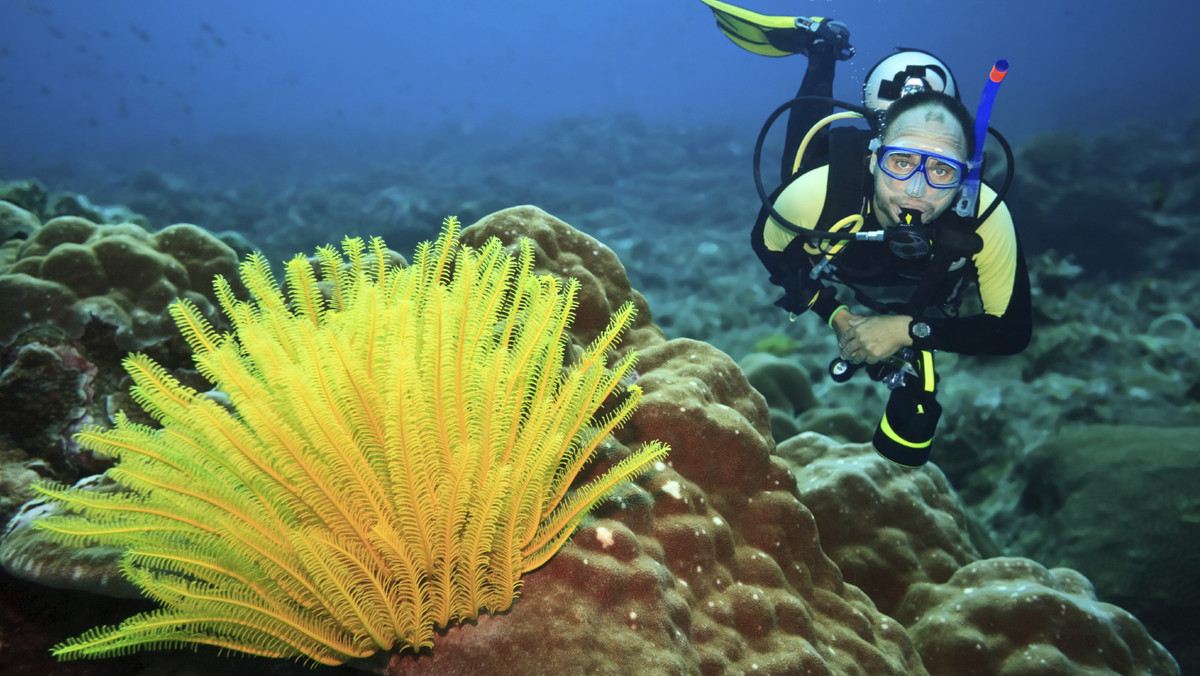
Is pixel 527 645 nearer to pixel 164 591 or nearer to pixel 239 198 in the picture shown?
pixel 164 591

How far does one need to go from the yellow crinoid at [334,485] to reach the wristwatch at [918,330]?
2778mm

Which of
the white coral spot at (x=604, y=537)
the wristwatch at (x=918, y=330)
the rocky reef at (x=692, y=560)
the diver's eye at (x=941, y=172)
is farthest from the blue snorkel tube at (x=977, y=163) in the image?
the white coral spot at (x=604, y=537)

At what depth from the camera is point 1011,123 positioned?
101 feet

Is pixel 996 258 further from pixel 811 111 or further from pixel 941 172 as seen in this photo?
pixel 811 111

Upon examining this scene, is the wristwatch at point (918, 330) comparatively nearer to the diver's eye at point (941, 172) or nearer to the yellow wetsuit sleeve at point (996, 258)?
the yellow wetsuit sleeve at point (996, 258)

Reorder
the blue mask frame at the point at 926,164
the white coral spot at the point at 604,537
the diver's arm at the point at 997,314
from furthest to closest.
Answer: the diver's arm at the point at 997,314, the blue mask frame at the point at 926,164, the white coral spot at the point at 604,537

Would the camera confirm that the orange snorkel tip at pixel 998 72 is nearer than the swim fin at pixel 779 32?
Yes

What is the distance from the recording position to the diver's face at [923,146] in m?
3.46

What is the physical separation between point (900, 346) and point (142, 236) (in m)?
5.37

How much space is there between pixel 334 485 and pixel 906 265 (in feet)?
12.4

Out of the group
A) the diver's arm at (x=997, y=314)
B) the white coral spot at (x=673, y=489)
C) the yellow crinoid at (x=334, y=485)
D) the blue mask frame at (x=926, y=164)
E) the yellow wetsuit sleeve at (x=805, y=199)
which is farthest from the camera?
the yellow wetsuit sleeve at (x=805, y=199)

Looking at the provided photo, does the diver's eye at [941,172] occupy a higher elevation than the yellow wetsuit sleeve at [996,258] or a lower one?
higher

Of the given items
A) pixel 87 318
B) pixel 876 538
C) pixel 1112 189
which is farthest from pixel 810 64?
pixel 1112 189

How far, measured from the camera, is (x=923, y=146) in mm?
3455
